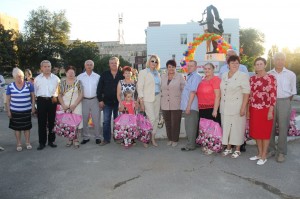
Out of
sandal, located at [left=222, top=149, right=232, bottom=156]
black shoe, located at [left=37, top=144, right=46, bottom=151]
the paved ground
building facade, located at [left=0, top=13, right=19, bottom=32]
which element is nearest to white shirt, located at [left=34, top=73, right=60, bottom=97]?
black shoe, located at [left=37, top=144, right=46, bottom=151]

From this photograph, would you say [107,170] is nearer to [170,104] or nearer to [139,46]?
[170,104]

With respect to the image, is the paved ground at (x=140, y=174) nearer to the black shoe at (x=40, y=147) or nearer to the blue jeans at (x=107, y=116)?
the black shoe at (x=40, y=147)

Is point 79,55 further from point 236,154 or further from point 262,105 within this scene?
point 262,105

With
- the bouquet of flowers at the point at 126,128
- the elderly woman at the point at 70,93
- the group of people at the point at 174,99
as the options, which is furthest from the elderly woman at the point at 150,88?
the elderly woman at the point at 70,93

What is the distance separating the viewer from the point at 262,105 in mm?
5047

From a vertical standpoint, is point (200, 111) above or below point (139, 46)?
below

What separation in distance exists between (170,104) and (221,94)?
114cm

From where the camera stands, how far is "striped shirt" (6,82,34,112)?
6121 mm

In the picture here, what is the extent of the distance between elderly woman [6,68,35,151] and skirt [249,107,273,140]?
171 inches

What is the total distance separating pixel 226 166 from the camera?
506cm


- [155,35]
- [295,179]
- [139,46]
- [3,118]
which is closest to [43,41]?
[155,35]

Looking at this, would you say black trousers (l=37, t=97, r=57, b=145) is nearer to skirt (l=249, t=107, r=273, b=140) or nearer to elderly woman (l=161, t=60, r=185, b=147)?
elderly woman (l=161, t=60, r=185, b=147)

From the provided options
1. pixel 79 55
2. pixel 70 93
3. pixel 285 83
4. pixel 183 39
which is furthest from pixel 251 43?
pixel 70 93

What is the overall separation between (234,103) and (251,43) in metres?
53.4
